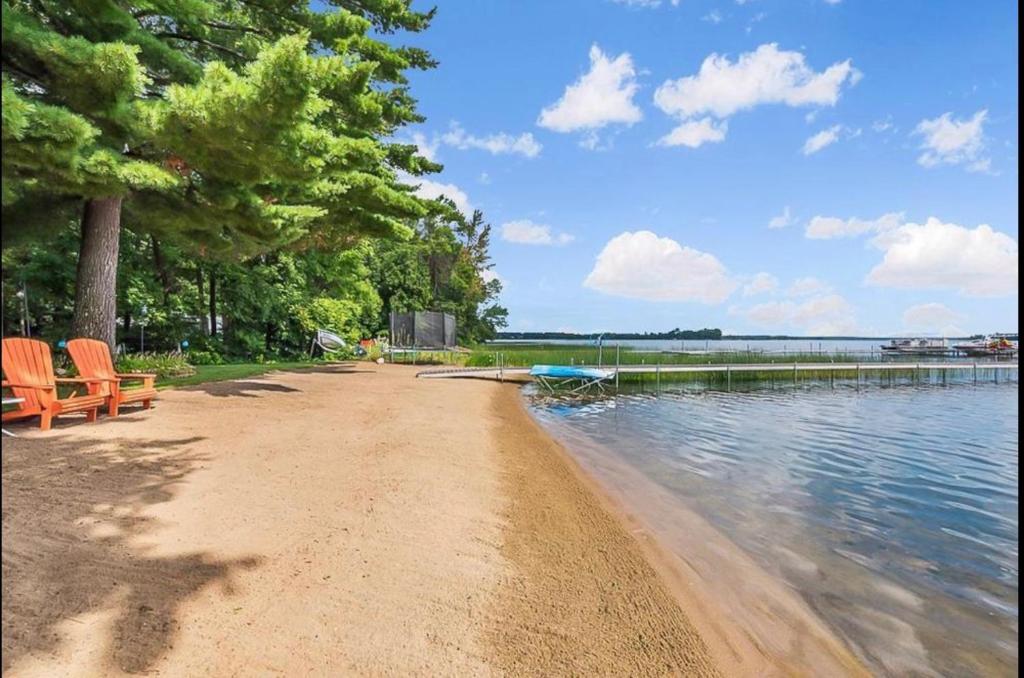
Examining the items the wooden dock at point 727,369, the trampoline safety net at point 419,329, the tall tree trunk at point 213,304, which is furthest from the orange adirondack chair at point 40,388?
the trampoline safety net at point 419,329

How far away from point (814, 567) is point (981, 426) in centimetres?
1493

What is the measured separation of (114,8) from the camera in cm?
831

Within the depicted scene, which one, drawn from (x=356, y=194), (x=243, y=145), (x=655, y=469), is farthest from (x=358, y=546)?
(x=356, y=194)

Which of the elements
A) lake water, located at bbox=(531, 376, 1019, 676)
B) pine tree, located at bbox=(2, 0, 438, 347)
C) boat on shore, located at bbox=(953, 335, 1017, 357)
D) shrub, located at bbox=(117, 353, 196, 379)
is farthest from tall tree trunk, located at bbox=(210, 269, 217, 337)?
boat on shore, located at bbox=(953, 335, 1017, 357)

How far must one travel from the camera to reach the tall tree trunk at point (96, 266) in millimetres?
9602

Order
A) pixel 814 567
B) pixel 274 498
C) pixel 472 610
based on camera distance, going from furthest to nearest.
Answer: pixel 814 567 < pixel 274 498 < pixel 472 610

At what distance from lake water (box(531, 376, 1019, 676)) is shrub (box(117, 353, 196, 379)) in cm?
894

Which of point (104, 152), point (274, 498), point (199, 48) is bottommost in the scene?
point (274, 498)

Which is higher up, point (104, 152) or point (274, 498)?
point (104, 152)

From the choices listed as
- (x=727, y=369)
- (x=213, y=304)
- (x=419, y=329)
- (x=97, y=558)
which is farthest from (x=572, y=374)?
(x=97, y=558)

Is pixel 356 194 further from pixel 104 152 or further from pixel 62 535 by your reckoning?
pixel 62 535

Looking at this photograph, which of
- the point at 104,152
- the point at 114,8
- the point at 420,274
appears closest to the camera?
the point at 104,152

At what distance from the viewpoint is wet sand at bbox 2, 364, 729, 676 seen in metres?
3.15

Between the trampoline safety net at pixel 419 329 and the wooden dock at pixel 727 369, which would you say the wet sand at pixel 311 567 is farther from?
the trampoline safety net at pixel 419 329
